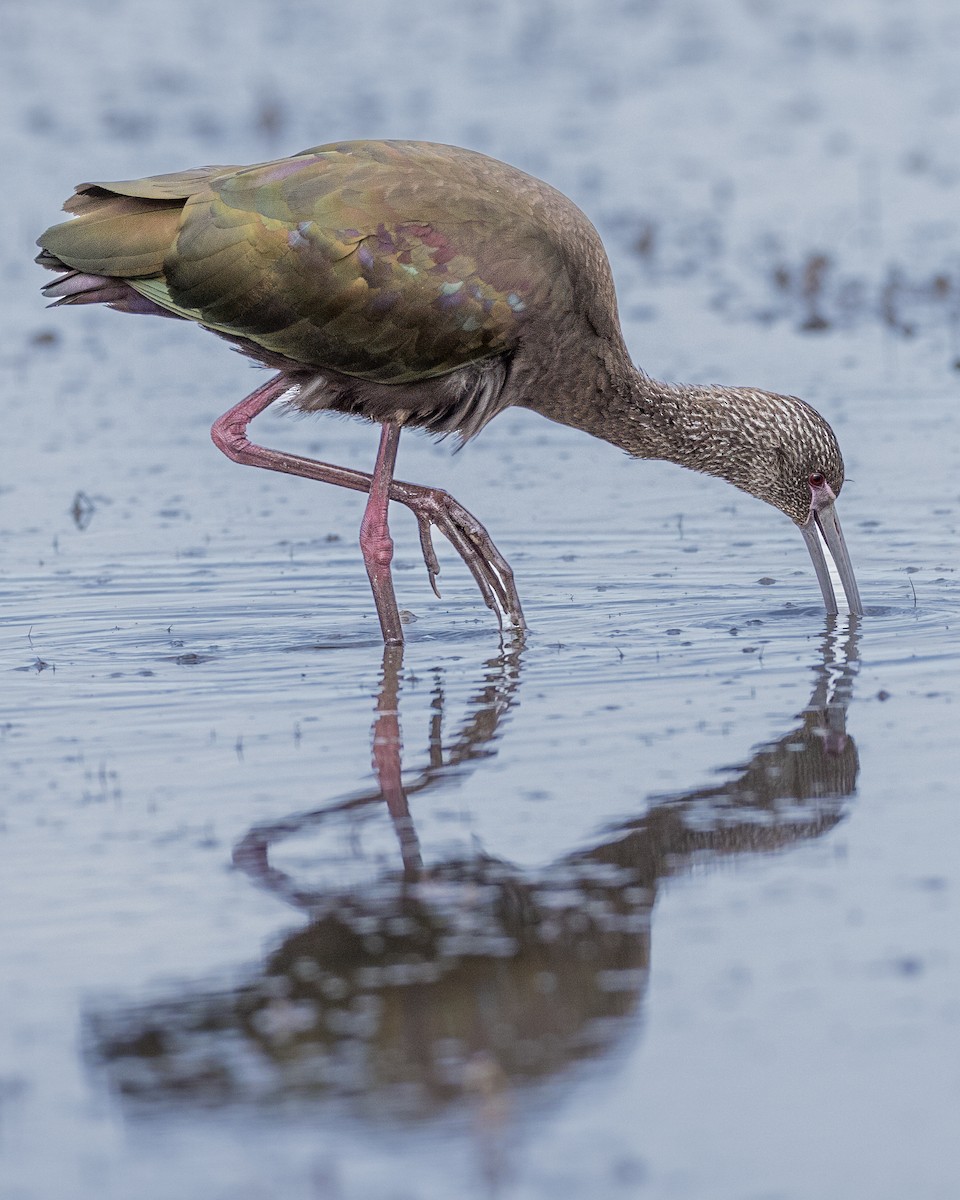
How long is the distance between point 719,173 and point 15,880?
12474 millimetres

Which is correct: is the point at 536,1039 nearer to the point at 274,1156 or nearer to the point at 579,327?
the point at 274,1156

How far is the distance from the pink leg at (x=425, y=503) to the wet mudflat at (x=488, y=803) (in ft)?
0.52

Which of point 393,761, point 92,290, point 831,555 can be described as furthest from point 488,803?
point 92,290

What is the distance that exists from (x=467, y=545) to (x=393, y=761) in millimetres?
1776

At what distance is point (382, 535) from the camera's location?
734 centimetres

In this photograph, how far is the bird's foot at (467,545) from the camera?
7.16 m

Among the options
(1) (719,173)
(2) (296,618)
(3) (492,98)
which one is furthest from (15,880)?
(3) (492,98)

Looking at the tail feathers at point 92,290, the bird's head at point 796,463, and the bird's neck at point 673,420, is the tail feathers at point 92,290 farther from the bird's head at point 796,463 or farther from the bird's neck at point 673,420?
the bird's head at point 796,463

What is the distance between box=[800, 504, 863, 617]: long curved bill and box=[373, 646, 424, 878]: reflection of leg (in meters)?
1.50

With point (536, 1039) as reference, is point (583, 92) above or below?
above

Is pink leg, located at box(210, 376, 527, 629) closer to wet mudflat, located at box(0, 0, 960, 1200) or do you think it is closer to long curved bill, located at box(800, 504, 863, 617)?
wet mudflat, located at box(0, 0, 960, 1200)

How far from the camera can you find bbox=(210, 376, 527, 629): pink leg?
23.5ft

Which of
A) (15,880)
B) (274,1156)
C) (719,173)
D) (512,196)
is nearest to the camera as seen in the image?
(274,1156)

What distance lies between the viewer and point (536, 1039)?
391cm
